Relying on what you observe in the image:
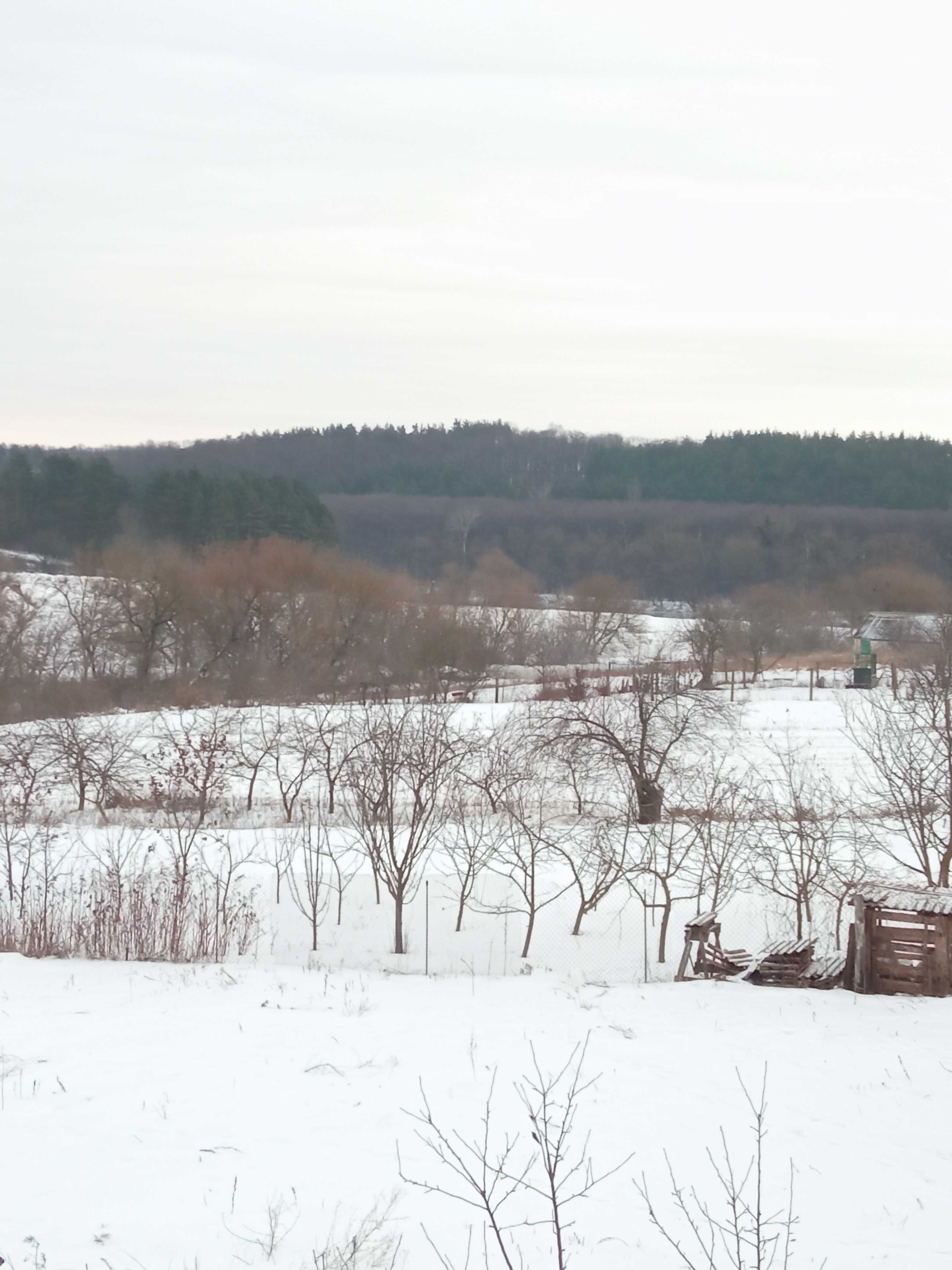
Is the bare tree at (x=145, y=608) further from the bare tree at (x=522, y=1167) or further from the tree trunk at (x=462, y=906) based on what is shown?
the bare tree at (x=522, y=1167)

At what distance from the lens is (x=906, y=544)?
3674 inches

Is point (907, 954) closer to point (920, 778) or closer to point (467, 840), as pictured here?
point (920, 778)

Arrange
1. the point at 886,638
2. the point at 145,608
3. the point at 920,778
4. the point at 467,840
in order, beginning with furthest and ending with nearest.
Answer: the point at 886,638 < the point at 145,608 < the point at 920,778 < the point at 467,840

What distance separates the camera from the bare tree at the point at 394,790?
44.7 feet

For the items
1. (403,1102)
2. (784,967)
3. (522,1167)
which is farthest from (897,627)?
(522,1167)

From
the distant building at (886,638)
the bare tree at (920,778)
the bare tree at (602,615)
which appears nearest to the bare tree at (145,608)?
the bare tree at (602,615)

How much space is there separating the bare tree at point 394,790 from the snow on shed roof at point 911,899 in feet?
17.8

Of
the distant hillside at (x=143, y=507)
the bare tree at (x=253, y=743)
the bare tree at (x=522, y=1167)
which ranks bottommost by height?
the bare tree at (x=522, y=1167)

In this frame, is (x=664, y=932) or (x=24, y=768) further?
(x=24, y=768)

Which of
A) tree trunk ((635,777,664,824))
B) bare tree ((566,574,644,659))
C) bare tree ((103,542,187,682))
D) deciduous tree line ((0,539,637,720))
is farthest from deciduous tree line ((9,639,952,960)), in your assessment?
bare tree ((566,574,644,659))

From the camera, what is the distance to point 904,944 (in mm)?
9852

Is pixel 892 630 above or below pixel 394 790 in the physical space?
above

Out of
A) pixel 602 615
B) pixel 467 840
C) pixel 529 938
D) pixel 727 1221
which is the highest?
pixel 602 615

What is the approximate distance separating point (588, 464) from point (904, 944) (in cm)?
12944
